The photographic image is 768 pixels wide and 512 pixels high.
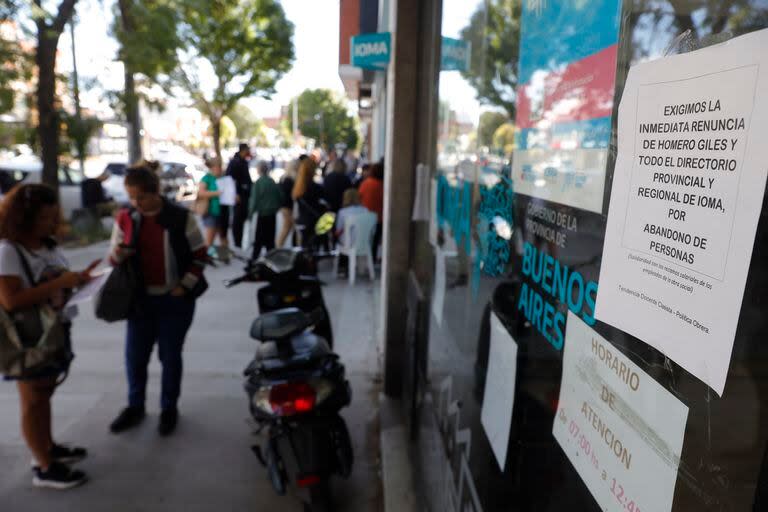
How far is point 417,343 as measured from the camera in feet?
12.4

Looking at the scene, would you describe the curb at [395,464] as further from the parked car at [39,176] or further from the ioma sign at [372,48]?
the parked car at [39,176]

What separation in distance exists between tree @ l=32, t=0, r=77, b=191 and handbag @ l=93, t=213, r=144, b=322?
813 centimetres

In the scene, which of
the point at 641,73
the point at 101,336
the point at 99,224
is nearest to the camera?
the point at 641,73

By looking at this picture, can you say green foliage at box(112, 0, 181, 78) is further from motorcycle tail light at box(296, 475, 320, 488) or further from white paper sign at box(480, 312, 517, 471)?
white paper sign at box(480, 312, 517, 471)

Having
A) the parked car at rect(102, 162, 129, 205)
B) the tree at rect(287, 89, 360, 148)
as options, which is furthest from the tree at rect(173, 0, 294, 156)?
the tree at rect(287, 89, 360, 148)

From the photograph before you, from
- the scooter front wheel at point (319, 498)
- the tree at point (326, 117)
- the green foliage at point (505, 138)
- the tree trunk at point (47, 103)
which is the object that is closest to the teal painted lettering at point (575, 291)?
the green foliage at point (505, 138)

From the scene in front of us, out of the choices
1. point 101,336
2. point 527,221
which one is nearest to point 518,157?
point 527,221

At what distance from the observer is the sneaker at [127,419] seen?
4508 millimetres

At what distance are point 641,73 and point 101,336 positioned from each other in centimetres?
669

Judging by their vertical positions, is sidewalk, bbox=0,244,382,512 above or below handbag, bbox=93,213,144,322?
below

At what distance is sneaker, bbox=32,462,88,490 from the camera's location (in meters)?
3.77

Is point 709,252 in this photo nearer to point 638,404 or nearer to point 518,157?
point 638,404

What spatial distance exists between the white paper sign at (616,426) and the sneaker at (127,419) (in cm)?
406

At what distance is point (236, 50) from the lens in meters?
24.2
